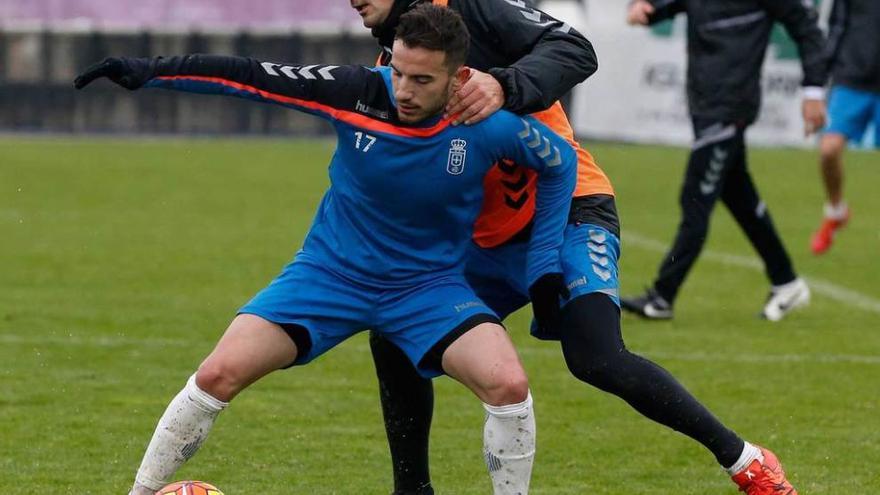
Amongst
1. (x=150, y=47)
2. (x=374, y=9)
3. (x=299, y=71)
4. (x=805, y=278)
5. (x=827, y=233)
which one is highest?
(x=374, y=9)

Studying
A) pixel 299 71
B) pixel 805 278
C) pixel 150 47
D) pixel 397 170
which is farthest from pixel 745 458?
pixel 150 47

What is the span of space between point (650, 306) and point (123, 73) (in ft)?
17.9

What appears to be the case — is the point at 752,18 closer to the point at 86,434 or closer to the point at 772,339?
the point at 772,339

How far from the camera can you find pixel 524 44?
566 centimetres

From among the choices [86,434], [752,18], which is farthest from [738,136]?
[86,434]

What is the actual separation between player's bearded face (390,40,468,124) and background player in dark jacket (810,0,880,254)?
22.4 ft

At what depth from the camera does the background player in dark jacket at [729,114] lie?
32.1 feet

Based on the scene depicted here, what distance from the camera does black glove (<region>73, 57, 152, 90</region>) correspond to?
4.87 meters

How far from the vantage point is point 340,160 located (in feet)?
17.8

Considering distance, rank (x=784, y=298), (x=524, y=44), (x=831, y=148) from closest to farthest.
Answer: (x=524, y=44), (x=784, y=298), (x=831, y=148)

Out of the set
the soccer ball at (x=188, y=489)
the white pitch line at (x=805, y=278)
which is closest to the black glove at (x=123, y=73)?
the soccer ball at (x=188, y=489)

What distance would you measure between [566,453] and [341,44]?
20175 millimetres

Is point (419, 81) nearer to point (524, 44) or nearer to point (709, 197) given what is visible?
point (524, 44)

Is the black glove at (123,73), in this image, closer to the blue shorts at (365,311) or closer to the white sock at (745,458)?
A: the blue shorts at (365,311)
